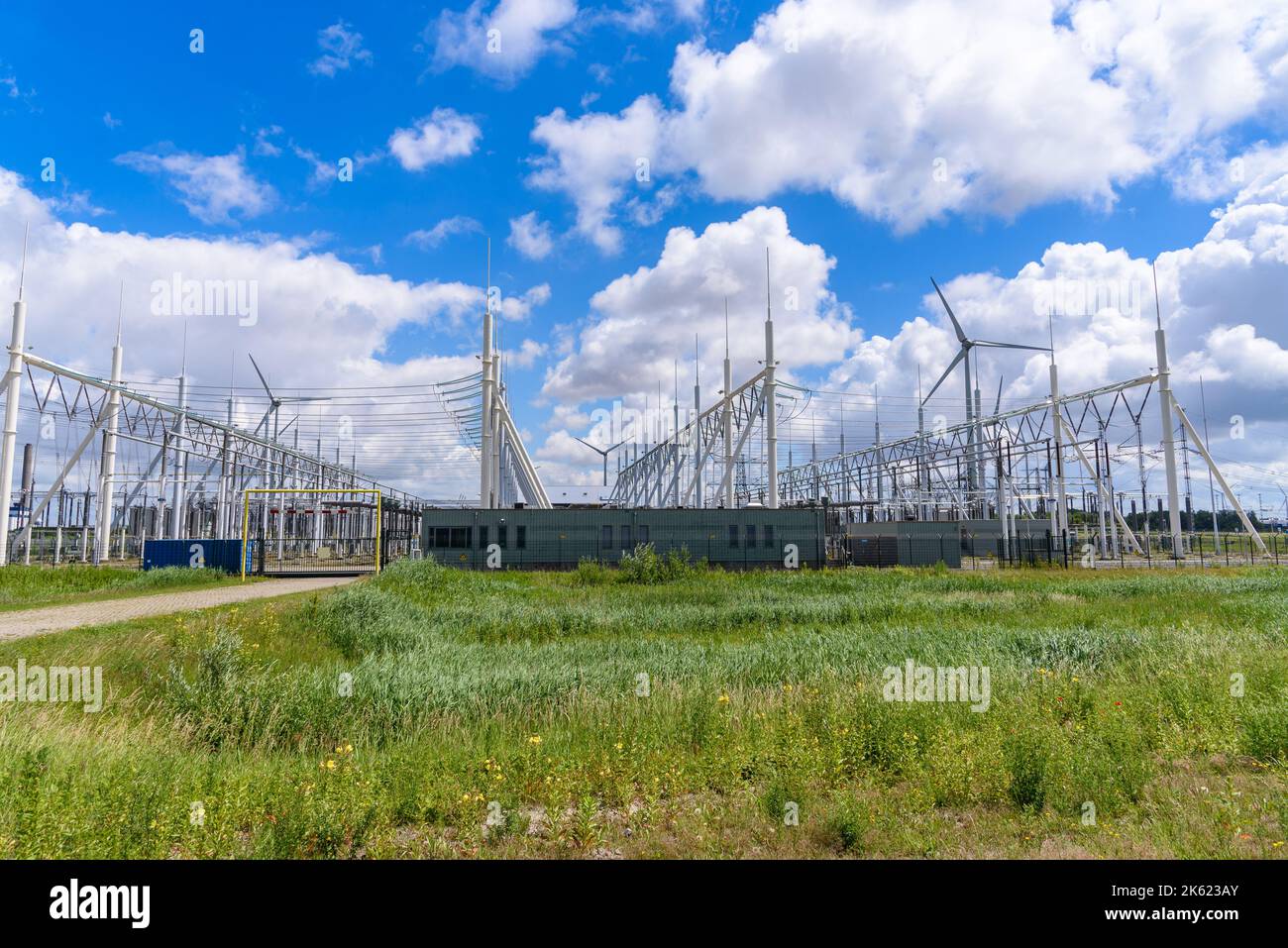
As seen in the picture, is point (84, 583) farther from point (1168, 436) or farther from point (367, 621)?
point (1168, 436)

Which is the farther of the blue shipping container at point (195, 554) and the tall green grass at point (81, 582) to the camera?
the blue shipping container at point (195, 554)

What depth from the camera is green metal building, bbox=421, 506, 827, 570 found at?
35812mm

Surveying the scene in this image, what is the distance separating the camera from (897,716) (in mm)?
7898

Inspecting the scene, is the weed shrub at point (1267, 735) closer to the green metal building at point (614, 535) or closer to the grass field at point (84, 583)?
the grass field at point (84, 583)

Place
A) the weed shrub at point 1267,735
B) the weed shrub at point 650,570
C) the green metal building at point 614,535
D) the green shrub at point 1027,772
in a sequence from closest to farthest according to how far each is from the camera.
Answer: the green shrub at point 1027,772, the weed shrub at point 1267,735, the weed shrub at point 650,570, the green metal building at point 614,535

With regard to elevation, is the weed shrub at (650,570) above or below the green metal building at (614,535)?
below

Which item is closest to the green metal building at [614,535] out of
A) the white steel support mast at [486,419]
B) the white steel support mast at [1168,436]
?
the white steel support mast at [486,419]

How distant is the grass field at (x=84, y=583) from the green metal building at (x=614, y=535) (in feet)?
36.1

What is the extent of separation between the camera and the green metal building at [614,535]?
35812mm

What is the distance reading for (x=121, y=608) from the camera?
17.9 m

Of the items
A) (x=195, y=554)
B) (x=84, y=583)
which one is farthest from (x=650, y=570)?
(x=195, y=554)

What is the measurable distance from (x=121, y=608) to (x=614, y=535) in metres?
22.5
